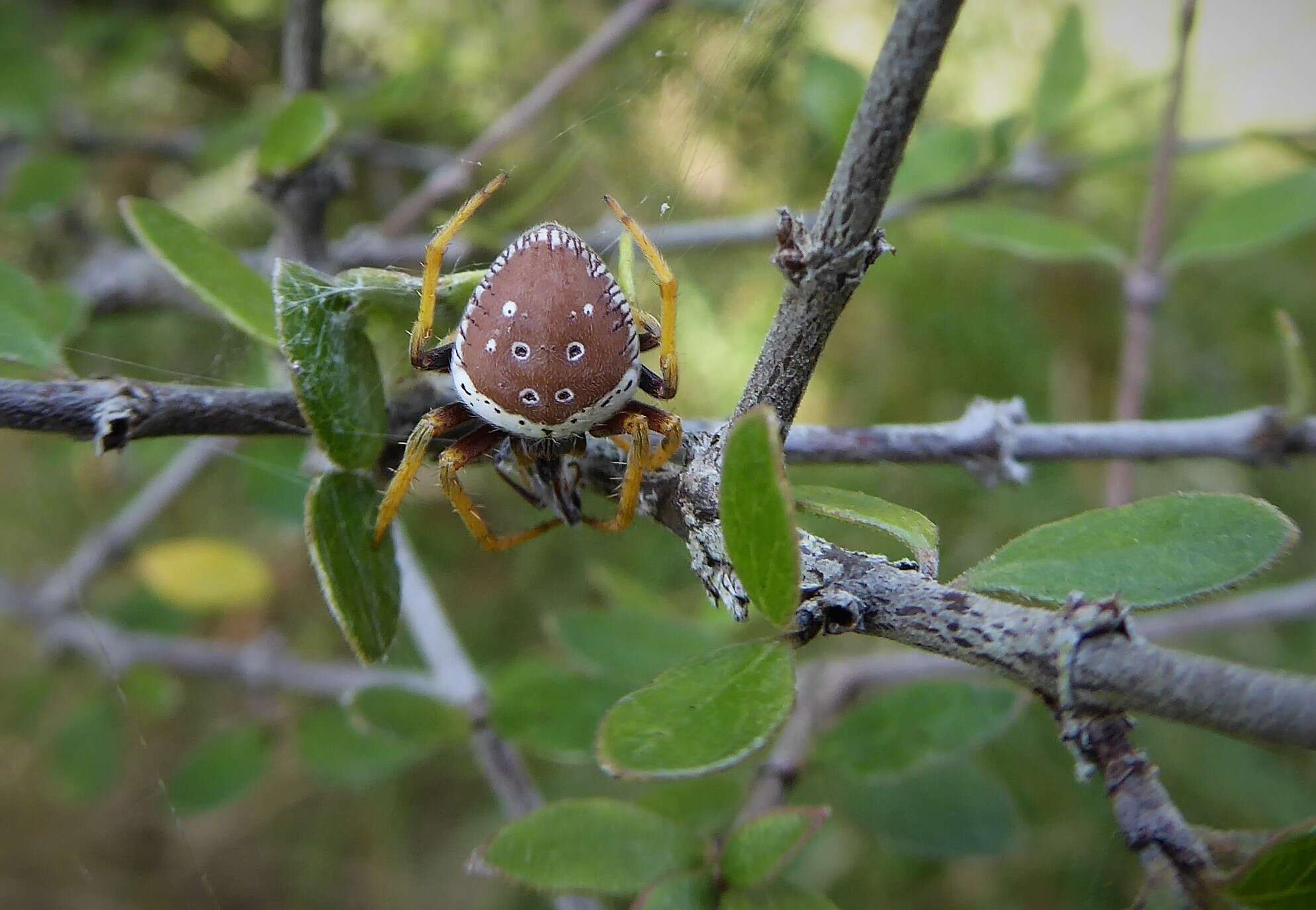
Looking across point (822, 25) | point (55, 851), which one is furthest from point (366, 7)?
point (55, 851)

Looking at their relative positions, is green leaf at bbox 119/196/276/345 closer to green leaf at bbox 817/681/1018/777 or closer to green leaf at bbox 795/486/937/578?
green leaf at bbox 795/486/937/578

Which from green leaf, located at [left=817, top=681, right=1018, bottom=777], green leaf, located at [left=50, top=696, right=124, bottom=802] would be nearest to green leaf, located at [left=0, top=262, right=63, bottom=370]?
green leaf, located at [left=817, top=681, right=1018, bottom=777]

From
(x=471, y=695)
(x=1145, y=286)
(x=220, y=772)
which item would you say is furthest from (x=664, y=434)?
(x=220, y=772)

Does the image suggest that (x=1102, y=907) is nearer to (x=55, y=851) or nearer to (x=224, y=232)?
→ (x=224, y=232)

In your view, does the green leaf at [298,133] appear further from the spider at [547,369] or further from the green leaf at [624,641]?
the green leaf at [624,641]

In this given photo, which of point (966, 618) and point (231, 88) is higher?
point (231, 88)

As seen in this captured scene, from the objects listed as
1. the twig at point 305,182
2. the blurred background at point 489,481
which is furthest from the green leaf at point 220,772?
the twig at point 305,182
